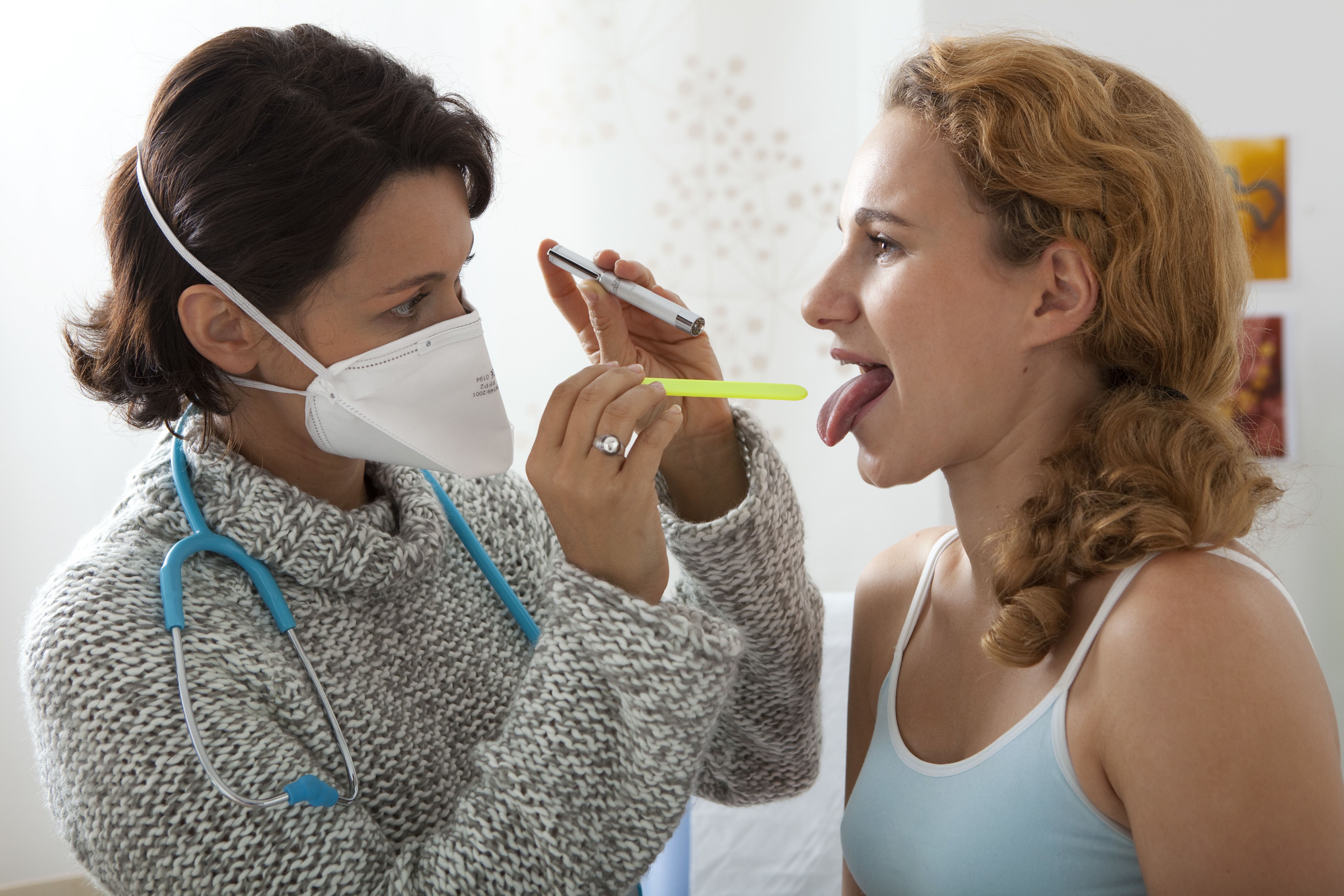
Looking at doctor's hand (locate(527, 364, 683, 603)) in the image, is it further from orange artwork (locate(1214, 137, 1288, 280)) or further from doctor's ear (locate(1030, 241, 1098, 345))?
orange artwork (locate(1214, 137, 1288, 280))

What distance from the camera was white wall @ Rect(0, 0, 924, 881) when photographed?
6.76 ft

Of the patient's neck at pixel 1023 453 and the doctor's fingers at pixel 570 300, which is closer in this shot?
the patient's neck at pixel 1023 453

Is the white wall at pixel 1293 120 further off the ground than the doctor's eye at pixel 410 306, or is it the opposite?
the doctor's eye at pixel 410 306

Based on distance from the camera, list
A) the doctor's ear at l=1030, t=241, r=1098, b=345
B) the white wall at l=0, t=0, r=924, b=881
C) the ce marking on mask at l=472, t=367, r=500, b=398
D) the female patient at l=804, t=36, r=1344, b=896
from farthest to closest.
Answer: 1. the white wall at l=0, t=0, r=924, b=881
2. the ce marking on mask at l=472, t=367, r=500, b=398
3. the doctor's ear at l=1030, t=241, r=1098, b=345
4. the female patient at l=804, t=36, r=1344, b=896

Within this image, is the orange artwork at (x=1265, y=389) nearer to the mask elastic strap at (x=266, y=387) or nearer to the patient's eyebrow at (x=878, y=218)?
the patient's eyebrow at (x=878, y=218)

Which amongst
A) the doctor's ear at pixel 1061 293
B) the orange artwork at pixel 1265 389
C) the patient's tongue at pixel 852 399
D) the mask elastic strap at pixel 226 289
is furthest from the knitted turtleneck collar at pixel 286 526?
the orange artwork at pixel 1265 389

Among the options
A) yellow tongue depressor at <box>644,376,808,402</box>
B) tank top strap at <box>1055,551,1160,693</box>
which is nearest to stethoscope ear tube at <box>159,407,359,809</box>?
yellow tongue depressor at <box>644,376,808,402</box>

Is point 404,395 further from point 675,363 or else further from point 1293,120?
point 1293,120

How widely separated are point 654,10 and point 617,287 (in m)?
1.38

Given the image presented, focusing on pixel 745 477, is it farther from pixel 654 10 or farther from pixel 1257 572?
pixel 654 10

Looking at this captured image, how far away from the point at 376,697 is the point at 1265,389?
2110mm

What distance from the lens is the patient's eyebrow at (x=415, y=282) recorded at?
1027 mm

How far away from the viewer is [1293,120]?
2.20m

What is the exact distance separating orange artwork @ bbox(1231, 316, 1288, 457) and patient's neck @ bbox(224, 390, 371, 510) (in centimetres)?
196
